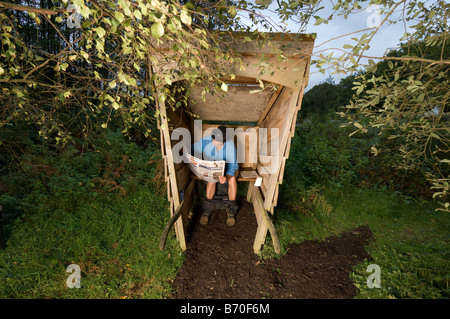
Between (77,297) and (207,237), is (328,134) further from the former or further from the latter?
(77,297)

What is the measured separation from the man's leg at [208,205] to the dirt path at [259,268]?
0.57 feet

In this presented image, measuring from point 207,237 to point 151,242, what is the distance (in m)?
0.98

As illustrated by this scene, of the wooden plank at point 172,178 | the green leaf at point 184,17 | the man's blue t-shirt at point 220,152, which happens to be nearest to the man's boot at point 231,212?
the man's blue t-shirt at point 220,152

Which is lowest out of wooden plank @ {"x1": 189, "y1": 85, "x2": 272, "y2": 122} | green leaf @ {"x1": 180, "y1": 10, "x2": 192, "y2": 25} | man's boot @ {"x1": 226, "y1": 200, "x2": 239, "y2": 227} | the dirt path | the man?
the dirt path

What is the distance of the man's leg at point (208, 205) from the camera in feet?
14.7

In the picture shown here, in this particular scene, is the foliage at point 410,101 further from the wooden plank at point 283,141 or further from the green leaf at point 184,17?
the green leaf at point 184,17

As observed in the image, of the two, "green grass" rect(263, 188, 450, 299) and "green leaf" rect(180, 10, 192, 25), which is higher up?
"green leaf" rect(180, 10, 192, 25)

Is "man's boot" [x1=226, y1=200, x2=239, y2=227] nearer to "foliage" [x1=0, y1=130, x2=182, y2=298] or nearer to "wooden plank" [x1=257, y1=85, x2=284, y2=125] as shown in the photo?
"foliage" [x1=0, y1=130, x2=182, y2=298]

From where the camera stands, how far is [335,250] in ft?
12.6

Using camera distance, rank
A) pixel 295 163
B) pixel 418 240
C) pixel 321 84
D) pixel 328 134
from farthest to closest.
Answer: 1. pixel 321 84
2. pixel 328 134
3. pixel 295 163
4. pixel 418 240

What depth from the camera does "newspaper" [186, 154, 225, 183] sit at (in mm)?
3650

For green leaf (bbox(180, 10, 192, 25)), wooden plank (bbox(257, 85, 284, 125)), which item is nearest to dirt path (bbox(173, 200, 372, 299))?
wooden plank (bbox(257, 85, 284, 125))

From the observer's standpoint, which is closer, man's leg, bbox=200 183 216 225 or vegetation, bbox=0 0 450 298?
vegetation, bbox=0 0 450 298
